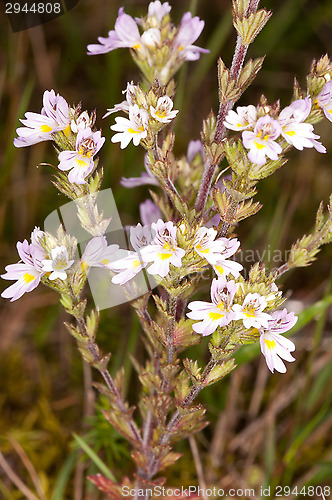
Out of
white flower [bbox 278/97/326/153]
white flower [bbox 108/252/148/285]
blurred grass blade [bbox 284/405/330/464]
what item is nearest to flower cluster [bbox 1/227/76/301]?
white flower [bbox 108/252/148/285]

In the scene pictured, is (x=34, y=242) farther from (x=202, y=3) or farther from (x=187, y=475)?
(x=202, y=3)

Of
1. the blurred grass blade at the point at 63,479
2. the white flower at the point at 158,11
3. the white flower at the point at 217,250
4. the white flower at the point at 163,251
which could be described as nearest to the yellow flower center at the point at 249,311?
the white flower at the point at 217,250

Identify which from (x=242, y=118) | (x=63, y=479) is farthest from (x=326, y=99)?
(x=63, y=479)

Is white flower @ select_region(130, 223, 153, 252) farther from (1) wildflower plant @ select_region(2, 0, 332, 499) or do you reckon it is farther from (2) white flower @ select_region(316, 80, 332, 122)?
(2) white flower @ select_region(316, 80, 332, 122)

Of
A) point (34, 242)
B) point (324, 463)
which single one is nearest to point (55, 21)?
point (34, 242)

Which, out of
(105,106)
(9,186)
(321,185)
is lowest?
(321,185)

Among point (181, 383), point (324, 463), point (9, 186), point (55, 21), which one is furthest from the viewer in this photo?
point (55, 21)

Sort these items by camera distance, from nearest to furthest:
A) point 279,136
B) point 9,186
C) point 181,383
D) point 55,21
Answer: point 279,136
point 181,383
point 9,186
point 55,21

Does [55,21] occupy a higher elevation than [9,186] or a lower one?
higher
